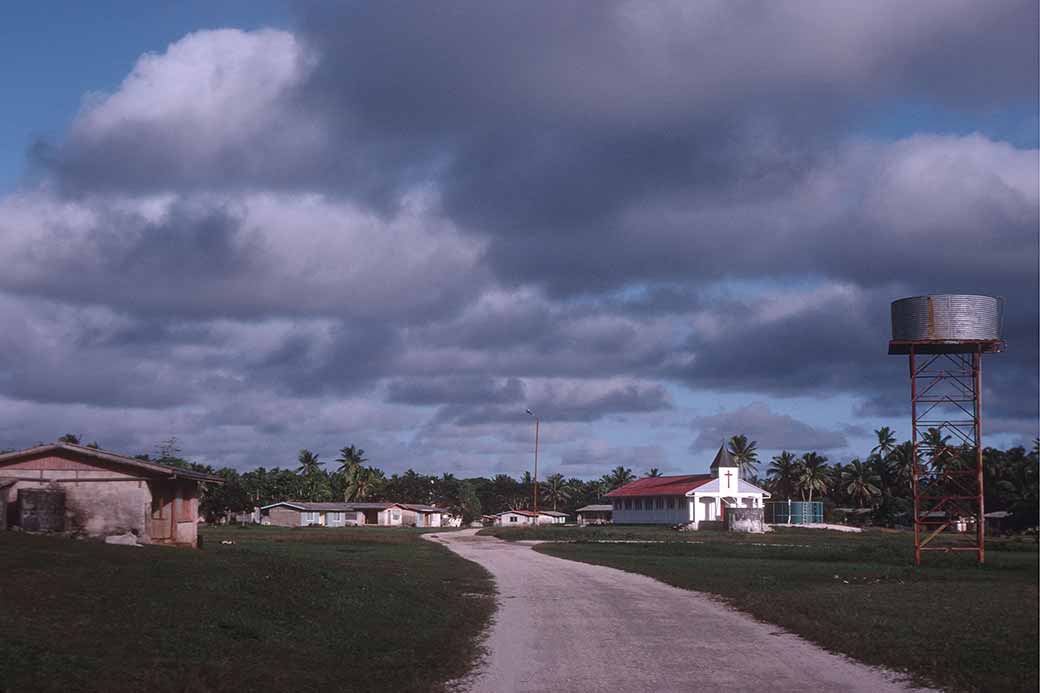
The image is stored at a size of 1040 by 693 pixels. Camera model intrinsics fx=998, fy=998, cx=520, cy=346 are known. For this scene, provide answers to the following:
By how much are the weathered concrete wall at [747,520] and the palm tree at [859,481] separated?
43.3 metres

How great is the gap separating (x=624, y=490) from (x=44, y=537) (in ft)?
319

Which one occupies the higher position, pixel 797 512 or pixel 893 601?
pixel 893 601

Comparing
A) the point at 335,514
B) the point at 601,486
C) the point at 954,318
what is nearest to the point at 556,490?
the point at 601,486

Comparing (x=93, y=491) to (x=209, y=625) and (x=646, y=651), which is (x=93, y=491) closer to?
(x=209, y=625)

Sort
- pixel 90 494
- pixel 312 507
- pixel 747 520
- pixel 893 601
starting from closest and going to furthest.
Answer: pixel 893 601 → pixel 90 494 → pixel 747 520 → pixel 312 507

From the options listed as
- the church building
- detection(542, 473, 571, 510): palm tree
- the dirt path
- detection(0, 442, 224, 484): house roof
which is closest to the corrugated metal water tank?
the dirt path

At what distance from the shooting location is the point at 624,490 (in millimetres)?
120562

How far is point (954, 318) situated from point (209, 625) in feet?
129

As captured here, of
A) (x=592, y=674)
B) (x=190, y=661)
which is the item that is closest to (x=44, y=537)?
(x=190, y=661)

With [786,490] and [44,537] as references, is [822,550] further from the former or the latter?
[786,490]

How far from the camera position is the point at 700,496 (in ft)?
342

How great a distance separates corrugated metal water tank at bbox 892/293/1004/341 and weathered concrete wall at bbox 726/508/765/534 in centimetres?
4916

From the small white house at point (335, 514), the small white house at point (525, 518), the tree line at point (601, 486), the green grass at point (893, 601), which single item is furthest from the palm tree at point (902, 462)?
the green grass at point (893, 601)

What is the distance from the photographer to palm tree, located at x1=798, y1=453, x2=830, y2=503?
134750 millimetres
